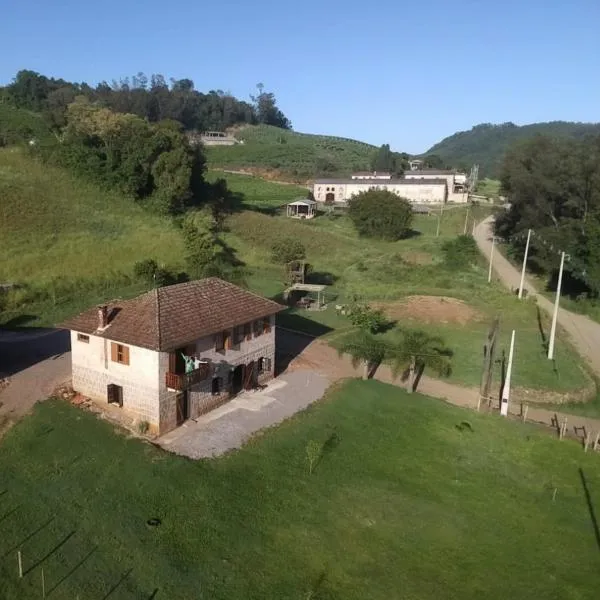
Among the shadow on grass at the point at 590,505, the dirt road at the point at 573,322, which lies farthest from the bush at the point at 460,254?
the shadow on grass at the point at 590,505

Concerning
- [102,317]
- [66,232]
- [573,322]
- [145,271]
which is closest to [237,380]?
[102,317]

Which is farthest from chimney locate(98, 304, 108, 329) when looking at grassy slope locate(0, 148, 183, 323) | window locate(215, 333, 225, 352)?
grassy slope locate(0, 148, 183, 323)

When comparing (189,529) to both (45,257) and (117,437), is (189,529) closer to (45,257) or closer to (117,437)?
(117,437)

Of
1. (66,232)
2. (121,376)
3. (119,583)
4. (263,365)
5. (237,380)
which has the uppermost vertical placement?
(66,232)

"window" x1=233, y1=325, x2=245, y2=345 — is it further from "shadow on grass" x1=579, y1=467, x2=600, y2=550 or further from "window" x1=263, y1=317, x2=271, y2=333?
"shadow on grass" x1=579, y1=467, x2=600, y2=550

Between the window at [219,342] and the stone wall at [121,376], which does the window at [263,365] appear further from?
the stone wall at [121,376]

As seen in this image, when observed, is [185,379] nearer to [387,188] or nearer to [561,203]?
[561,203]
